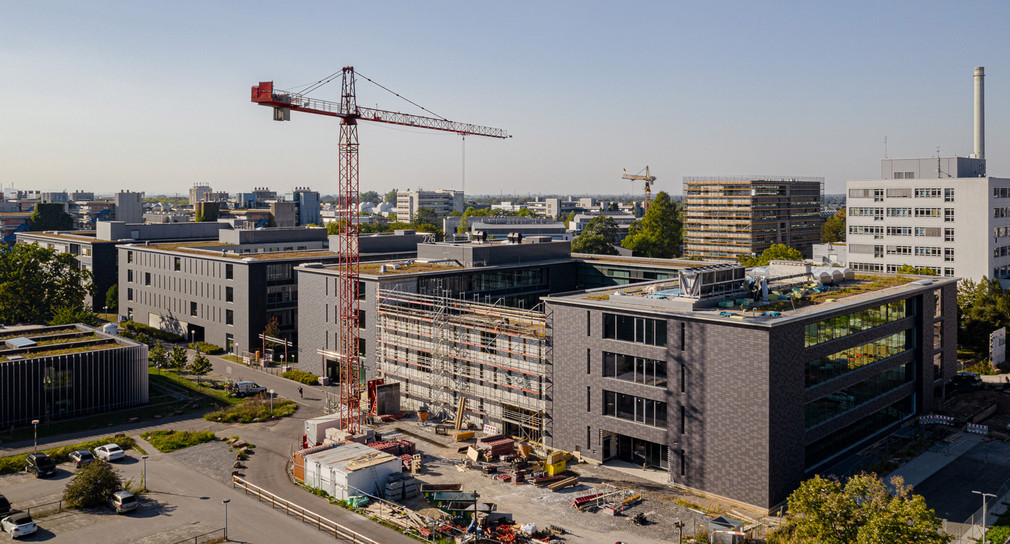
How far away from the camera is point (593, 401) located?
168 feet

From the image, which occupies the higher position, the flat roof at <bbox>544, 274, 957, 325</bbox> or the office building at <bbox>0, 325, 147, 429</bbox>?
the flat roof at <bbox>544, 274, 957, 325</bbox>

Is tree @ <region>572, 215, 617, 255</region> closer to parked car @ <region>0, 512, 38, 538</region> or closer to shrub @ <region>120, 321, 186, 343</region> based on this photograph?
shrub @ <region>120, 321, 186, 343</region>

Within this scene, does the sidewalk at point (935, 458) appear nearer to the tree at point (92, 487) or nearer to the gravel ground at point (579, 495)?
the gravel ground at point (579, 495)

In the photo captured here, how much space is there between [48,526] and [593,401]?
33082 millimetres

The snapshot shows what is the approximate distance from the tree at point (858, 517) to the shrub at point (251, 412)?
45875mm

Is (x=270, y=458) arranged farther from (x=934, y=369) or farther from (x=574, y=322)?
(x=934, y=369)

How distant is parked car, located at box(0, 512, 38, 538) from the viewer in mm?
40812

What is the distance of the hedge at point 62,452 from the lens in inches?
2035

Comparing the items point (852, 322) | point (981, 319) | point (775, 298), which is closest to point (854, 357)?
point (852, 322)

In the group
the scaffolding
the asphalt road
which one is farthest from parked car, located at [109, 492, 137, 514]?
the scaffolding

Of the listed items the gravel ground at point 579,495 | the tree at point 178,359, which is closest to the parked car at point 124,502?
the gravel ground at point 579,495

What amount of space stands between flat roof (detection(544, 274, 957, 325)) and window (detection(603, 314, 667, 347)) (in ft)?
2.65

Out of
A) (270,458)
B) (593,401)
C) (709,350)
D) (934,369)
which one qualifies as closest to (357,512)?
(270,458)

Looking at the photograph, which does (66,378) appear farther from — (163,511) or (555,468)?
(555,468)
